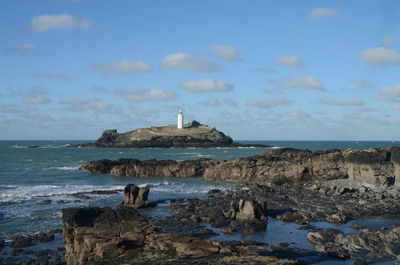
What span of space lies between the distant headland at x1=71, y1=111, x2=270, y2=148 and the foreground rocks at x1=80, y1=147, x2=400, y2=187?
96962 mm

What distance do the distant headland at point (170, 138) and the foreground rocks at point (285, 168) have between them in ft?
318

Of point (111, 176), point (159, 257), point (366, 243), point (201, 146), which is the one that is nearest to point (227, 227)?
point (366, 243)

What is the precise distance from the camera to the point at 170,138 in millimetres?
168625

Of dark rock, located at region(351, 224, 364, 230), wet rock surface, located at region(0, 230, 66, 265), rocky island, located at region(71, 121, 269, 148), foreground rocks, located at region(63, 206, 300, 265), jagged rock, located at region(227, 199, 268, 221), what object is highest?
rocky island, located at region(71, 121, 269, 148)

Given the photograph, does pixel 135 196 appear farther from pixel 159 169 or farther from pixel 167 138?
pixel 167 138

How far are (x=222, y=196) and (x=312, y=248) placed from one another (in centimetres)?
1920

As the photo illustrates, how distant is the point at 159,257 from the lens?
13.1 metres

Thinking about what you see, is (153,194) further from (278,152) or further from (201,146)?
(201,146)

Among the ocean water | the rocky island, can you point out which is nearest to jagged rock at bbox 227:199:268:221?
the ocean water

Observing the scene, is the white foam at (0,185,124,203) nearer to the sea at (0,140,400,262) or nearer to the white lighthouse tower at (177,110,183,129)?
the sea at (0,140,400,262)

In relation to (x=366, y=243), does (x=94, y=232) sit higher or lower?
higher

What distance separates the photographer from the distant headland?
167 meters

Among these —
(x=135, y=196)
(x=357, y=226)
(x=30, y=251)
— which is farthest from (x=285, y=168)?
(x=30, y=251)

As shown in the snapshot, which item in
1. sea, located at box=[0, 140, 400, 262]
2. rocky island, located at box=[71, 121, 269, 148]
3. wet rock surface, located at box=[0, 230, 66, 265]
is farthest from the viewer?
rocky island, located at box=[71, 121, 269, 148]
